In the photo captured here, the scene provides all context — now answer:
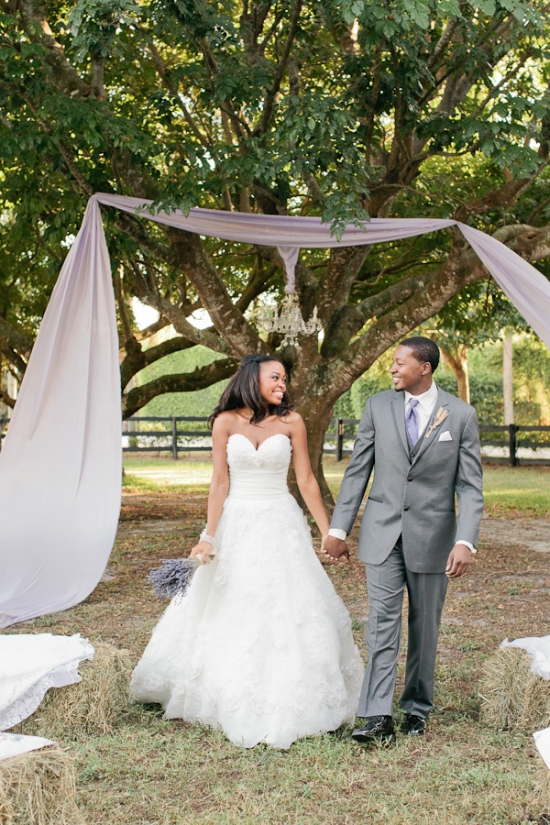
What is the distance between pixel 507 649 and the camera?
4449 millimetres

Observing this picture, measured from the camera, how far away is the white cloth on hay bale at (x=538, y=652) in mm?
4219

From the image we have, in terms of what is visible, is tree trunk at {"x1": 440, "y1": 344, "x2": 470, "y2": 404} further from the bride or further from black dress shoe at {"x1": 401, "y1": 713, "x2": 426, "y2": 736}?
black dress shoe at {"x1": 401, "y1": 713, "x2": 426, "y2": 736}

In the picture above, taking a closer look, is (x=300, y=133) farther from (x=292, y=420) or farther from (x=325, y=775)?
(x=325, y=775)

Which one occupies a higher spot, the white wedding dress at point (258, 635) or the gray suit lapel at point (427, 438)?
the gray suit lapel at point (427, 438)

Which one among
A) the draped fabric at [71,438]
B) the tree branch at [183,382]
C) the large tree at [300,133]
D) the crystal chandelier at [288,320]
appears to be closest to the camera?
the draped fabric at [71,438]

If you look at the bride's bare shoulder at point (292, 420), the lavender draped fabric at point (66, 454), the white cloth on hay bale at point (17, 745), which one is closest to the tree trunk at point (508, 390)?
the lavender draped fabric at point (66, 454)

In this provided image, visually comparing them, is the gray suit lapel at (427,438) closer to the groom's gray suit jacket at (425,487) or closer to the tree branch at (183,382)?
the groom's gray suit jacket at (425,487)

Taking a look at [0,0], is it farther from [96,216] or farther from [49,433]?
[49,433]

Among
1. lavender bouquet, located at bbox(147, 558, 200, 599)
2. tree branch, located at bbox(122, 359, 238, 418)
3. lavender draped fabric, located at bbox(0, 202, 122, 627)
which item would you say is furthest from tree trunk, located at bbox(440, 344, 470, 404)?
lavender bouquet, located at bbox(147, 558, 200, 599)

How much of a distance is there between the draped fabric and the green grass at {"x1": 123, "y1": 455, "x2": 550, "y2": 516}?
7.96 metres

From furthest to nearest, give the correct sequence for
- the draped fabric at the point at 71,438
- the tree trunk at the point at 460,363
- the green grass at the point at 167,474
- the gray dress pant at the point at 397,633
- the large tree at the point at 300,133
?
the tree trunk at the point at 460,363 < the green grass at the point at 167,474 < the large tree at the point at 300,133 < the draped fabric at the point at 71,438 < the gray dress pant at the point at 397,633

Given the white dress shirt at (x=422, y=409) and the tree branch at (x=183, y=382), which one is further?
the tree branch at (x=183, y=382)

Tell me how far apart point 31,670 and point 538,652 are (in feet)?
7.72

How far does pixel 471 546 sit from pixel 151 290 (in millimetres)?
7403
